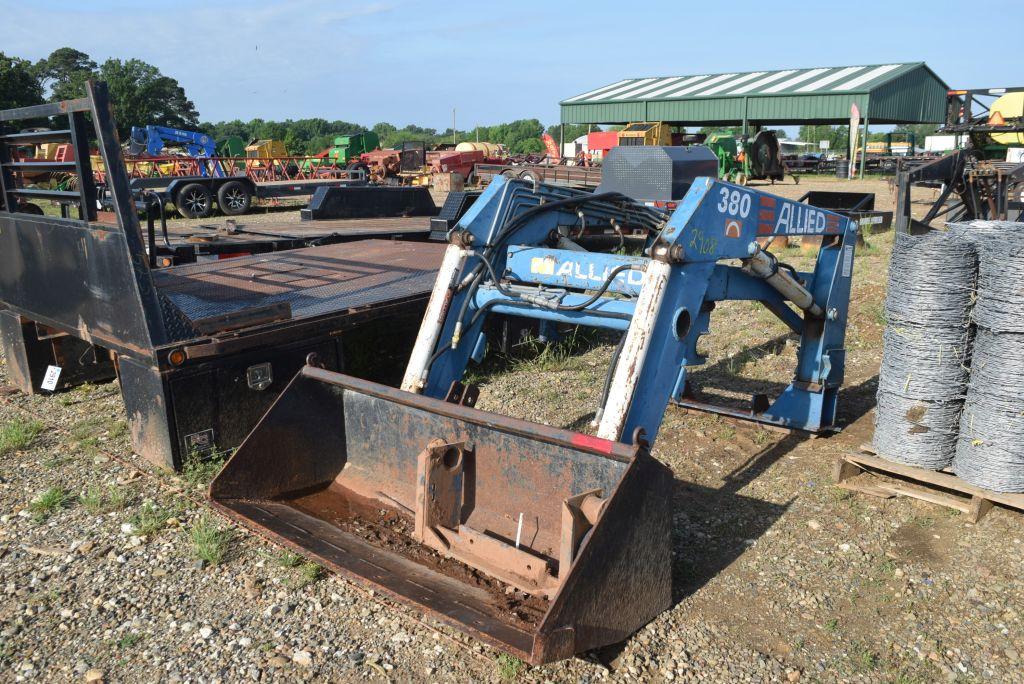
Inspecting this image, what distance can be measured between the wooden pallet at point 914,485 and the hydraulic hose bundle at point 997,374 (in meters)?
0.06

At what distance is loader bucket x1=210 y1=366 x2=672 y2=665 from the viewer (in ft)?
8.68

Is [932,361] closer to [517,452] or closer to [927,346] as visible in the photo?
[927,346]

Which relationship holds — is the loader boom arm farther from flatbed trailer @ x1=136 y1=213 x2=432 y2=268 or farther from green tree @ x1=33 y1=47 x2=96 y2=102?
green tree @ x1=33 y1=47 x2=96 y2=102

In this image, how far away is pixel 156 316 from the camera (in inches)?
165

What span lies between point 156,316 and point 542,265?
6.54 ft

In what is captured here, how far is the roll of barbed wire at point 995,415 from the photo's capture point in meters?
3.62

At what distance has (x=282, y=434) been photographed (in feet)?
12.0

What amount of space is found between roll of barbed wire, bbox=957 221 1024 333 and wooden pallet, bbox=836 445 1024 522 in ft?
2.44

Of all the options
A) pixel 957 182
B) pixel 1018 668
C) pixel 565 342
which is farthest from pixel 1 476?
pixel 957 182

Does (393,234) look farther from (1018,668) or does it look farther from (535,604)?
(1018,668)

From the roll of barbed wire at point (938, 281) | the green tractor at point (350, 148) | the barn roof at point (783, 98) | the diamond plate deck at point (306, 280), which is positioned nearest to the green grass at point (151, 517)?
the diamond plate deck at point (306, 280)

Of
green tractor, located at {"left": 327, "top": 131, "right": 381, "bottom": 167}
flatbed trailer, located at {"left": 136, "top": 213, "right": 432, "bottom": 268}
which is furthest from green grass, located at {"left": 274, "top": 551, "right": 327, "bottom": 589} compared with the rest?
green tractor, located at {"left": 327, "top": 131, "right": 381, "bottom": 167}

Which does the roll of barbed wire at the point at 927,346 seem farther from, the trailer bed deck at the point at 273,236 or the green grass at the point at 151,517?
the trailer bed deck at the point at 273,236

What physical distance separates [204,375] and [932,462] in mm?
3702
